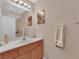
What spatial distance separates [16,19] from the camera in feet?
9.05

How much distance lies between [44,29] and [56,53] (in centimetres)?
89

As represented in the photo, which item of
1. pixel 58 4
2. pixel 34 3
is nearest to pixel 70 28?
pixel 58 4

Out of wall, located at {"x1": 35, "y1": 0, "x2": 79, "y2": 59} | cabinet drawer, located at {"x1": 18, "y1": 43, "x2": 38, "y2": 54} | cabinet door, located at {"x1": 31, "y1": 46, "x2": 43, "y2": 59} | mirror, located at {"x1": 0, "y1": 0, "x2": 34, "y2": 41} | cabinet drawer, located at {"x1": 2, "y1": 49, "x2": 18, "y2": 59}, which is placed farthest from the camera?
cabinet door, located at {"x1": 31, "y1": 46, "x2": 43, "y2": 59}

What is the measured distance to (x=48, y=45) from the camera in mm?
3246

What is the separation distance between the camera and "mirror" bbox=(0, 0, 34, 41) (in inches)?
96.3

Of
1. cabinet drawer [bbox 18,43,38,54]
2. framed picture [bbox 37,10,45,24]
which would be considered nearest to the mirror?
framed picture [bbox 37,10,45,24]

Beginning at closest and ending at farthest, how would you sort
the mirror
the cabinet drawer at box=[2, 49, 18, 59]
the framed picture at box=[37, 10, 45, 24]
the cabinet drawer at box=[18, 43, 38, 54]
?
the cabinet drawer at box=[2, 49, 18, 59], the cabinet drawer at box=[18, 43, 38, 54], the mirror, the framed picture at box=[37, 10, 45, 24]

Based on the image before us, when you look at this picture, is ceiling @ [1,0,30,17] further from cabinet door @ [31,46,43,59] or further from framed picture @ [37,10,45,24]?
cabinet door @ [31,46,43,59]

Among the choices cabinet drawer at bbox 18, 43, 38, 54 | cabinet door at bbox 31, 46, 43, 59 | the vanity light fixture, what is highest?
the vanity light fixture

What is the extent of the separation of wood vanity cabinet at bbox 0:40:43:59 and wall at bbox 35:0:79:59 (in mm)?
255

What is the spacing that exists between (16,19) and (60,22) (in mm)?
1287

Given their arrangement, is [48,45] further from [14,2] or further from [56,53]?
[14,2]

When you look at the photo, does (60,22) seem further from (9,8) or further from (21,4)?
(9,8)

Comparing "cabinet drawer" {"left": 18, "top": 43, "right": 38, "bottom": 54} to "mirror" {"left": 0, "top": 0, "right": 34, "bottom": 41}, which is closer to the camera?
"cabinet drawer" {"left": 18, "top": 43, "right": 38, "bottom": 54}
